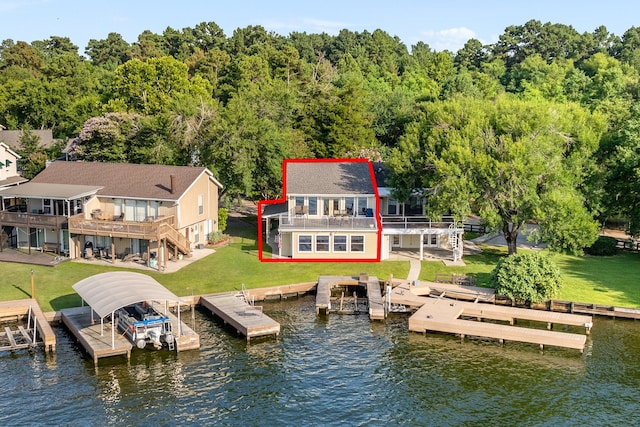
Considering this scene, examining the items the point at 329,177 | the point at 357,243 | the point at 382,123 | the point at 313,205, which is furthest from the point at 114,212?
the point at 382,123

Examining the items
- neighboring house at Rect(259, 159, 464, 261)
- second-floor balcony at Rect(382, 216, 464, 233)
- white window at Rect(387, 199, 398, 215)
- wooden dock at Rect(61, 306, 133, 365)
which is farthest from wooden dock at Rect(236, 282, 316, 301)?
white window at Rect(387, 199, 398, 215)

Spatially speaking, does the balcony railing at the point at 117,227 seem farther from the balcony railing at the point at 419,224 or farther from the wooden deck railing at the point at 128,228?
the balcony railing at the point at 419,224

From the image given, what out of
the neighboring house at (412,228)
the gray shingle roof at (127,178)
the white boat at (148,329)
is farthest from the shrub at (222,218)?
the white boat at (148,329)

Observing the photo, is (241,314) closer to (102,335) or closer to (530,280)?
(102,335)

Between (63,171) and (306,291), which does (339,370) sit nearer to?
(306,291)

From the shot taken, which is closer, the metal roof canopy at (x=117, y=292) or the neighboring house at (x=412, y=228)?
the metal roof canopy at (x=117, y=292)

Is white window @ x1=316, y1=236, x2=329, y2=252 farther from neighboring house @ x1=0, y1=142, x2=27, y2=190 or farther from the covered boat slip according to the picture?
neighboring house @ x1=0, y1=142, x2=27, y2=190
